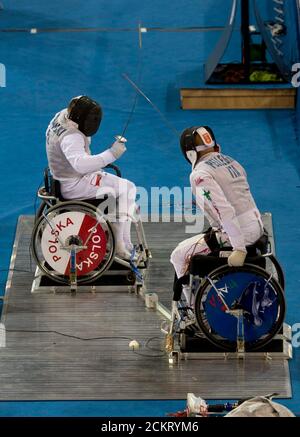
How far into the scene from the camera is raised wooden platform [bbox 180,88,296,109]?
12.7 meters

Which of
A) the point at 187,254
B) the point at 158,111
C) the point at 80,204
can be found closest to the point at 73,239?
the point at 80,204

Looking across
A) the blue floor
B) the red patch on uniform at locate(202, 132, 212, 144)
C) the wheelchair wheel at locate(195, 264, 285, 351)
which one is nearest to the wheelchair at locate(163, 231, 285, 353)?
the wheelchair wheel at locate(195, 264, 285, 351)

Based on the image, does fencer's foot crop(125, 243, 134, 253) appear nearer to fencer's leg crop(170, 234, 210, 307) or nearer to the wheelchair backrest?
the wheelchair backrest

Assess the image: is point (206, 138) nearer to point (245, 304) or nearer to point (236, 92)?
point (245, 304)

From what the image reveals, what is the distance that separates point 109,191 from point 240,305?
1.49 m

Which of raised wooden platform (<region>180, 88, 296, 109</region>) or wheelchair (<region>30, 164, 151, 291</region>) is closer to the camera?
wheelchair (<region>30, 164, 151, 291</region>)

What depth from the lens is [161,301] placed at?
31.0 feet

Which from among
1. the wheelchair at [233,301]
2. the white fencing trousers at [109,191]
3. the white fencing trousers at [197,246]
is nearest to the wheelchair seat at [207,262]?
the wheelchair at [233,301]

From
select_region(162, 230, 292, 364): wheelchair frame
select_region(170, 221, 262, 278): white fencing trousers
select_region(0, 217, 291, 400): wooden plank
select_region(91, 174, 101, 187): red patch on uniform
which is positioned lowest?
select_region(0, 217, 291, 400): wooden plank

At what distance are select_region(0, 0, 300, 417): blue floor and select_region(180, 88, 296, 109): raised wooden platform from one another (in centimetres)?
10

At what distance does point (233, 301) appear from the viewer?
8.59 meters

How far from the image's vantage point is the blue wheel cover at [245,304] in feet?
28.0

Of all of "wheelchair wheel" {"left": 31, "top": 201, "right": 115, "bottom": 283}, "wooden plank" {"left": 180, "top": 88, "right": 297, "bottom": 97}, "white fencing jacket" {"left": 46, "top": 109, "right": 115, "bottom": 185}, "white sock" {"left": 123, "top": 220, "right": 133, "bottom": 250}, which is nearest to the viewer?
"white fencing jacket" {"left": 46, "top": 109, "right": 115, "bottom": 185}

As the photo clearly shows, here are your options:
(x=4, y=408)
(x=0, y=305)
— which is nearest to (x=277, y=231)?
(x=0, y=305)
